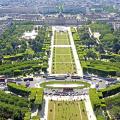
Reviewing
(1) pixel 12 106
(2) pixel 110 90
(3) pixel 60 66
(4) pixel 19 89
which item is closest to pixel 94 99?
(2) pixel 110 90

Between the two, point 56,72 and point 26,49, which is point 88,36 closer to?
point 26,49

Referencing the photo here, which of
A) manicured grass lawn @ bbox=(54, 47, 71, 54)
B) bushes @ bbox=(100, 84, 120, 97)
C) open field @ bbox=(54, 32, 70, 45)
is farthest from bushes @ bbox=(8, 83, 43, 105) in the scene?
open field @ bbox=(54, 32, 70, 45)

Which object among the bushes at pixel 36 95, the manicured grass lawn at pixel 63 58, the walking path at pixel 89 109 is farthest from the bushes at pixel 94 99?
the manicured grass lawn at pixel 63 58

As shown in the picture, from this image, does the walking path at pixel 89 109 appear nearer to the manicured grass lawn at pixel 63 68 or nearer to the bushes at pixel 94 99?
the bushes at pixel 94 99

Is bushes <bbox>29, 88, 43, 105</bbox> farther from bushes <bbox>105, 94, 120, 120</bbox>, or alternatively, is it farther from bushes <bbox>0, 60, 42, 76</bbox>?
bushes <bbox>0, 60, 42, 76</bbox>

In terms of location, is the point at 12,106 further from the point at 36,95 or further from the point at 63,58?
the point at 63,58
